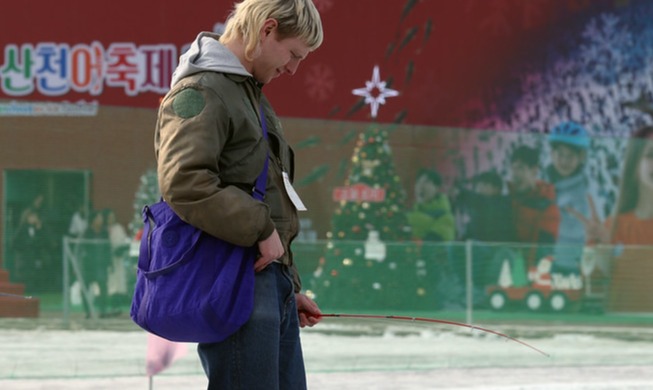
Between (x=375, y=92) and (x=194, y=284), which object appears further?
(x=375, y=92)

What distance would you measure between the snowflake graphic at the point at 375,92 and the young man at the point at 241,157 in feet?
47.8

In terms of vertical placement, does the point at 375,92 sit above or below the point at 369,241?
above

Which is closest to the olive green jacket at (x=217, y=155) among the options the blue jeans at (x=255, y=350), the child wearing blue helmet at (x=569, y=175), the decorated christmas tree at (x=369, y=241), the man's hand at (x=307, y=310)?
the blue jeans at (x=255, y=350)

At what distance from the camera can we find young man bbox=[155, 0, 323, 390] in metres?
2.76

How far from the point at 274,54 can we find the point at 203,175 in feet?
1.15

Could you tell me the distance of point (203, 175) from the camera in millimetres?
2742

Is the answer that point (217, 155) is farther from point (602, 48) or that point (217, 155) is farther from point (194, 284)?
point (602, 48)

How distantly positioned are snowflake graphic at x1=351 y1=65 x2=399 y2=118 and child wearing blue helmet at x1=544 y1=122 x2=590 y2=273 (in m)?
2.25

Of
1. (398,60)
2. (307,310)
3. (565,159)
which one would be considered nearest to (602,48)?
(565,159)

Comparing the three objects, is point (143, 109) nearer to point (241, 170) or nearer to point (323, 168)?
point (323, 168)

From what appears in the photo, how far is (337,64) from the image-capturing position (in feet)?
58.0

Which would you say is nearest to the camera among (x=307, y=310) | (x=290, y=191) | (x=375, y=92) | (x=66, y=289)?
(x=290, y=191)

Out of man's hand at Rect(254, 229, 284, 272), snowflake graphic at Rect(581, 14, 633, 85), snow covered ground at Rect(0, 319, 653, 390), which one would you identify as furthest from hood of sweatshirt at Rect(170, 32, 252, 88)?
snowflake graphic at Rect(581, 14, 633, 85)

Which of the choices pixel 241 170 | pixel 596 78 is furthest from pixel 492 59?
pixel 241 170
